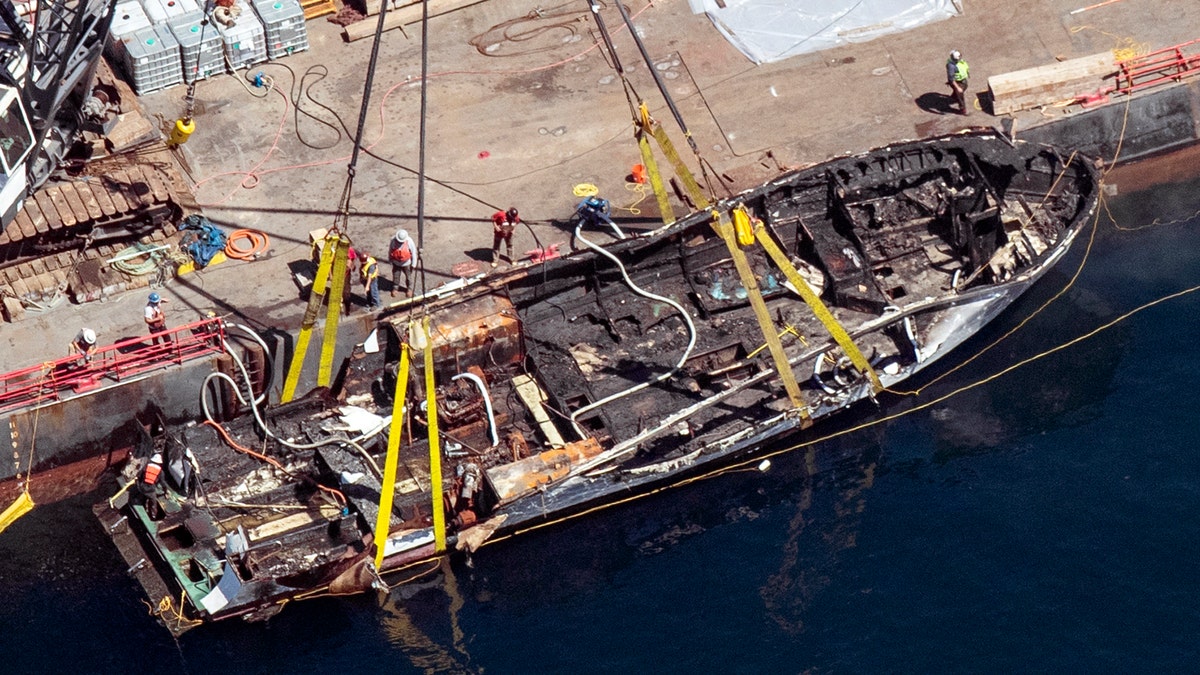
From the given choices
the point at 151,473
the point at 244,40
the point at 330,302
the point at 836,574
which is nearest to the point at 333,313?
the point at 330,302

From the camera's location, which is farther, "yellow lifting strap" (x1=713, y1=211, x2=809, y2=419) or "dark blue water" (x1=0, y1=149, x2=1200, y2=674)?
"yellow lifting strap" (x1=713, y1=211, x2=809, y2=419)

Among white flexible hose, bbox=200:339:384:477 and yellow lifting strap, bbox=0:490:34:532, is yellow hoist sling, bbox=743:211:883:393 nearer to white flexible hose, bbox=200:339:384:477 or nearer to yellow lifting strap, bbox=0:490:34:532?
white flexible hose, bbox=200:339:384:477

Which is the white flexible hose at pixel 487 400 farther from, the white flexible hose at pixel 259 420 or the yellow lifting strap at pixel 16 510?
the yellow lifting strap at pixel 16 510

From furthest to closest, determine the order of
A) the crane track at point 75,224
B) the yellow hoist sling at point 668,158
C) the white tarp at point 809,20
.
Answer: the white tarp at point 809,20
the crane track at point 75,224
the yellow hoist sling at point 668,158

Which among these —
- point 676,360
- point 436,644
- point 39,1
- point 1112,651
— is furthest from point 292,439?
point 1112,651

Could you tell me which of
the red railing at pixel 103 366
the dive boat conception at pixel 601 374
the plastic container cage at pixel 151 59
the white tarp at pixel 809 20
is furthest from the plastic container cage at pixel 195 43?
the white tarp at pixel 809 20

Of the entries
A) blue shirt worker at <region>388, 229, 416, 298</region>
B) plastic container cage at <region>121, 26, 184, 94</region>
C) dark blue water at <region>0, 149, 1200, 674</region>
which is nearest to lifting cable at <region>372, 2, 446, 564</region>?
dark blue water at <region>0, 149, 1200, 674</region>

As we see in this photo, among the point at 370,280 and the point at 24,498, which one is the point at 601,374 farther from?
the point at 24,498
